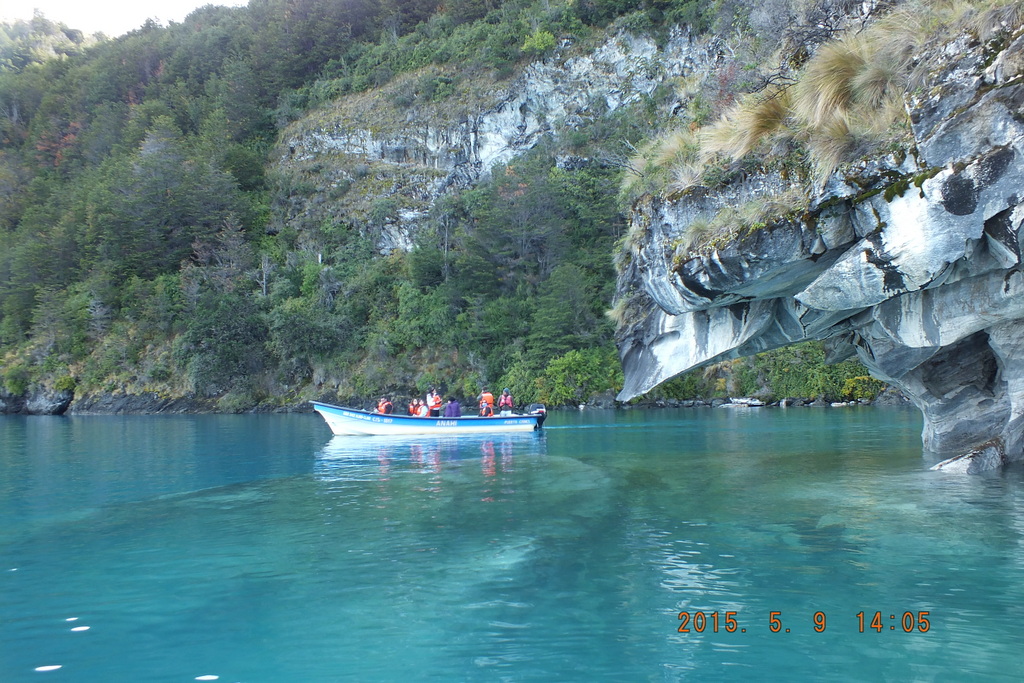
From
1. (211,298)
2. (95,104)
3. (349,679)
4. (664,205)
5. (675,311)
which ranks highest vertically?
(95,104)

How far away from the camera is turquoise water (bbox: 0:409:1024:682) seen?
233 inches

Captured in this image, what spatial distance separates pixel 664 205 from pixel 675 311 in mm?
2520

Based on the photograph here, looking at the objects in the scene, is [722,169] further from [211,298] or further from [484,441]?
[211,298]

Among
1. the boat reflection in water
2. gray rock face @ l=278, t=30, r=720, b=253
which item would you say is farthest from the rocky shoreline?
the boat reflection in water

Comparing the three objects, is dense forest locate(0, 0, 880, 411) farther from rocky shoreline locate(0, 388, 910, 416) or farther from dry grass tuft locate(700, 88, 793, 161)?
dry grass tuft locate(700, 88, 793, 161)

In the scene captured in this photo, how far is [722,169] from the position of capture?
43.4 feet

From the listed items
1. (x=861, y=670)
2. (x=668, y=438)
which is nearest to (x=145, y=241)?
(x=668, y=438)

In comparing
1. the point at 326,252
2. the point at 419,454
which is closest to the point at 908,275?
the point at 419,454

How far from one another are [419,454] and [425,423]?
5297mm

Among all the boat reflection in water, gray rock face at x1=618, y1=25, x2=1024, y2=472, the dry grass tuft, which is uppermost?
the dry grass tuft

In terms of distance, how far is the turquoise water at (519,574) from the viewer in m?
5.91
